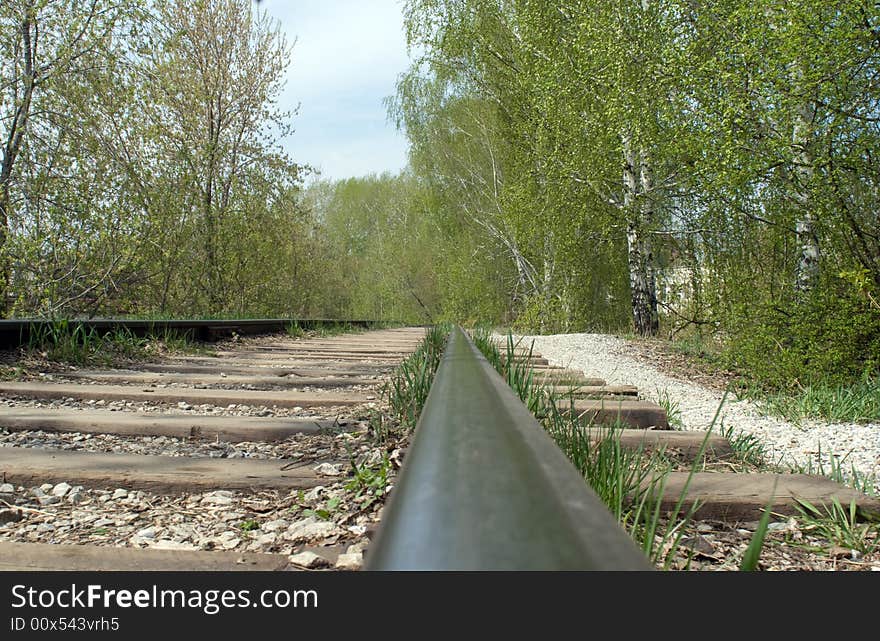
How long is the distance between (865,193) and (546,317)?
6.78 metres

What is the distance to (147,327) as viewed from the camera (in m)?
4.50

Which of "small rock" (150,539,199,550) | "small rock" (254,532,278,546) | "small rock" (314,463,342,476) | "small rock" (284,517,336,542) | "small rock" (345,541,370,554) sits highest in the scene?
"small rock" (314,463,342,476)

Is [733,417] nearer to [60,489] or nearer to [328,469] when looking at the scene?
[328,469]

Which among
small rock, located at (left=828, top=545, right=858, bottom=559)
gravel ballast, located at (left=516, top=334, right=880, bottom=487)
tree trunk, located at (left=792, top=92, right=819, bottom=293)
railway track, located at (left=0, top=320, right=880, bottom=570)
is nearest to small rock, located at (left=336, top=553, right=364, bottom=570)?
railway track, located at (left=0, top=320, right=880, bottom=570)

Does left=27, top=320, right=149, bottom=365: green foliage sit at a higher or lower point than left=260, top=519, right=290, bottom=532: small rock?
higher

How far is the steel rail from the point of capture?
1.08 ft

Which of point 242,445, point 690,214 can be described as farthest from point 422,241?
point 242,445

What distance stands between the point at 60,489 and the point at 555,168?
28.7 feet

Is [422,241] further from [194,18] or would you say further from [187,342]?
[187,342]

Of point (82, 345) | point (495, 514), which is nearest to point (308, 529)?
point (495, 514)

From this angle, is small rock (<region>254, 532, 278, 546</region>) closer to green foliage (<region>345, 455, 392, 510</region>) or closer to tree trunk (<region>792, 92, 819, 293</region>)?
green foliage (<region>345, 455, 392, 510</region>)

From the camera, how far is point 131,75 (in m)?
6.25

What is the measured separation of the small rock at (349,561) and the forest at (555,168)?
4.38 metres

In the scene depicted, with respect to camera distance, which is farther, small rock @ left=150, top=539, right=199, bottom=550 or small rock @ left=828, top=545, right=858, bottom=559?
small rock @ left=828, top=545, right=858, bottom=559
